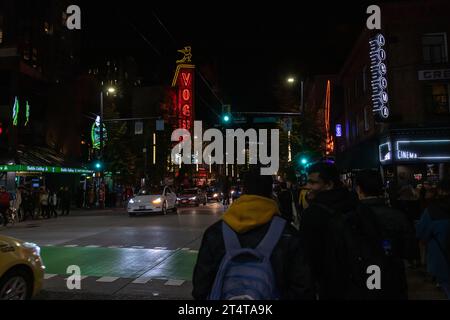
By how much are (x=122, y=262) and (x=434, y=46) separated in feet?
71.6

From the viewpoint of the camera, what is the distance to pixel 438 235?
5719 millimetres

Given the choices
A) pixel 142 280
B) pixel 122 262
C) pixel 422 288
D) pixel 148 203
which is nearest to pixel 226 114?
pixel 148 203

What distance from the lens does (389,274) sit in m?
3.11

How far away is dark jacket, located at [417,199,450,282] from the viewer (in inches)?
223

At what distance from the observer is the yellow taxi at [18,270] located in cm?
554

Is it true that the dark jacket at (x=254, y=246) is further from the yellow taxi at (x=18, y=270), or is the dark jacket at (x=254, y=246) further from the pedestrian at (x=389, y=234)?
the yellow taxi at (x=18, y=270)

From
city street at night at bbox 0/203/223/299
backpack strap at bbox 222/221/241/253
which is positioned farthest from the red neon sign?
backpack strap at bbox 222/221/241/253

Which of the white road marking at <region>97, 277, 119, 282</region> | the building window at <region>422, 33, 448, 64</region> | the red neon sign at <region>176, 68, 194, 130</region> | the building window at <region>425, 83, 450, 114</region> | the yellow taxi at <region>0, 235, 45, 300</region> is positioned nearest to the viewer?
the yellow taxi at <region>0, 235, 45, 300</region>

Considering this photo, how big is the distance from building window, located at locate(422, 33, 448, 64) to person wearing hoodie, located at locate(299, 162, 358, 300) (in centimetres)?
2342

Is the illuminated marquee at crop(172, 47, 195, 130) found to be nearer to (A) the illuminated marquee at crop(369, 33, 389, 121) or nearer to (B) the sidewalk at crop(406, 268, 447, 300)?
(A) the illuminated marquee at crop(369, 33, 389, 121)
